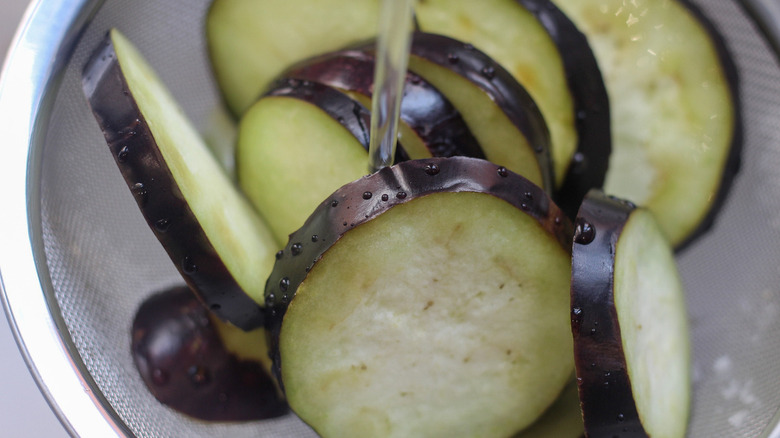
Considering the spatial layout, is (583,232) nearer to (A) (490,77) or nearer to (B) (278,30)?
(A) (490,77)

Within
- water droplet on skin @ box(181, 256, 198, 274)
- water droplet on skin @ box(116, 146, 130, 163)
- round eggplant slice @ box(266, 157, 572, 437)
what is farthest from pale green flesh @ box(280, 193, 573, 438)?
water droplet on skin @ box(116, 146, 130, 163)

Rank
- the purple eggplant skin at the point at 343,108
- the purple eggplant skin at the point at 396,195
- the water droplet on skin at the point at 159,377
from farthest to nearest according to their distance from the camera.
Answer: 1. the water droplet on skin at the point at 159,377
2. the purple eggplant skin at the point at 343,108
3. the purple eggplant skin at the point at 396,195

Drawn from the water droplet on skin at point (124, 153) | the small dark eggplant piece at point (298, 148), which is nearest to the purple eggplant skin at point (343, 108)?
the small dark eggplant piece at point (298, 148)

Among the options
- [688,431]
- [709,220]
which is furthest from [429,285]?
[709,220]

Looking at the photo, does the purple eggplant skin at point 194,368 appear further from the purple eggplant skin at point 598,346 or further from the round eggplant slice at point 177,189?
the purple eggplant skin at point 598,346

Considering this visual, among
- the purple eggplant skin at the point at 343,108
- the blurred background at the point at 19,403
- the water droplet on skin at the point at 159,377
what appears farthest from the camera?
the blurred background at the point at 19,403

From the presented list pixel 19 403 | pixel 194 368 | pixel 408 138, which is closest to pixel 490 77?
pixel 408 138
